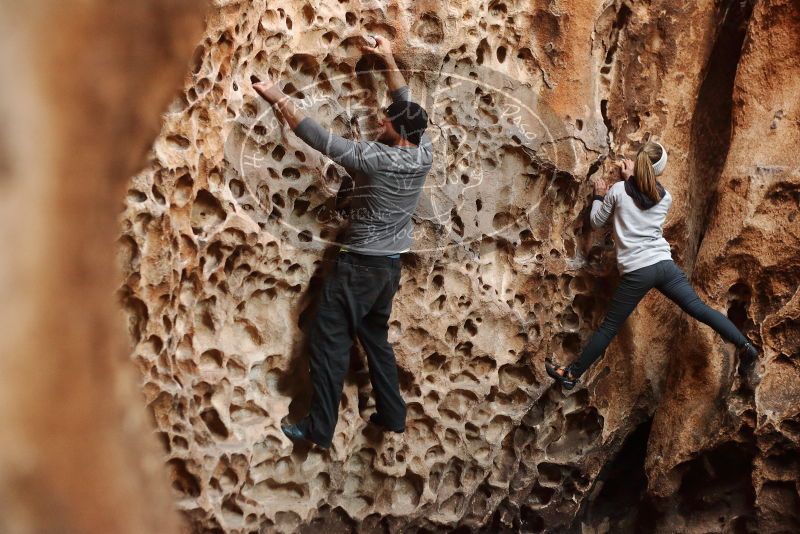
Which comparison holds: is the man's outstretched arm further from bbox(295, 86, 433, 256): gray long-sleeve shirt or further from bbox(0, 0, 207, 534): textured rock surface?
bbox(0, 0, 207, 534): textured rock surface

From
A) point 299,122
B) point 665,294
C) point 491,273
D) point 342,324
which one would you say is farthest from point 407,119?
point 665,294

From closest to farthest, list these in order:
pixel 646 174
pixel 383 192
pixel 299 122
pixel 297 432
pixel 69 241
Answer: pixel 69 241 < pixel 299 122 < pixel 383 192 < pixel 297 432 < pixel 646 174

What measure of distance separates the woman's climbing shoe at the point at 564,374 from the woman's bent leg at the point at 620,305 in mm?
83

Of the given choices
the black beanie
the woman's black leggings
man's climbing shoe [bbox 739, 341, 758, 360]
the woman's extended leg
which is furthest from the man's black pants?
man's climbing shoe [bbox 739, 341, 758, 360]

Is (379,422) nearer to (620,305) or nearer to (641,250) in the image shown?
(620,305)

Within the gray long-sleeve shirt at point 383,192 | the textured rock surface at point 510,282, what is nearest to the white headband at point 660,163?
the textured rock surface at point 510,282

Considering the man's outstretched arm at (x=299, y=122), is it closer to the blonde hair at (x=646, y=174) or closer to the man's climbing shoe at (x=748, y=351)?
the blonde hair at (x=646, y=174)

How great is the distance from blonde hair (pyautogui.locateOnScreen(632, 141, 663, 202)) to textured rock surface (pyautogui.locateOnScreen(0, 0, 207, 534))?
265cm

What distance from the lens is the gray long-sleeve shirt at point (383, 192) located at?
3.14 meters

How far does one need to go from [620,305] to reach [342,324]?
1.26 meters

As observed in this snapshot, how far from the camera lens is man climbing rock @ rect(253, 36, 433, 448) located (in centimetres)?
319

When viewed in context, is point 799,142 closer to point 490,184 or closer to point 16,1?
point 490,184

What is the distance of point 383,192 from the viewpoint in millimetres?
3215

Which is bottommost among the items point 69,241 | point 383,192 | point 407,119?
point 69,241
